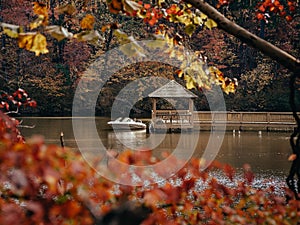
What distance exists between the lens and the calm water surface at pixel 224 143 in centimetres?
1407

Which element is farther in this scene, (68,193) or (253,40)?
(68,193)

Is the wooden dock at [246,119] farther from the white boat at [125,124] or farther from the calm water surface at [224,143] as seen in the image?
the white boat at [125,124]

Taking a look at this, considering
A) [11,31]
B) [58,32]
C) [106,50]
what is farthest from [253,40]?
[106,50]

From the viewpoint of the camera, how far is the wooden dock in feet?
78.5

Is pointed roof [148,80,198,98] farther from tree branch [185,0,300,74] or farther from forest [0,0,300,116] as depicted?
tree branch [185,0,300,74]

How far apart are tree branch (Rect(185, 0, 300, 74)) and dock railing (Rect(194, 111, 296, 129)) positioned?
2120 cm

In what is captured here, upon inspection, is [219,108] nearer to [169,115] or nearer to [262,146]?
[169,115]

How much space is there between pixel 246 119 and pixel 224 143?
5.75 metres

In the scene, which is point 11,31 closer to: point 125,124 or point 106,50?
point 125,124

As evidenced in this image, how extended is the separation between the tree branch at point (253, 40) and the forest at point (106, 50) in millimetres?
28549

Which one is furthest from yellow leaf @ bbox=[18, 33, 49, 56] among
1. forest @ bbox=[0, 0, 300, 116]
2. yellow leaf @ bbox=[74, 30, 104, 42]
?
forest @ bbox=[0, 0, 300, 116]

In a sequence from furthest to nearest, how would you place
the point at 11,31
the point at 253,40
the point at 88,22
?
1. the point at 253,40
2. the point at 88,22
3. the point at 11,31

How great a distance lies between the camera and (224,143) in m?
19.0

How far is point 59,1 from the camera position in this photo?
118 ft
